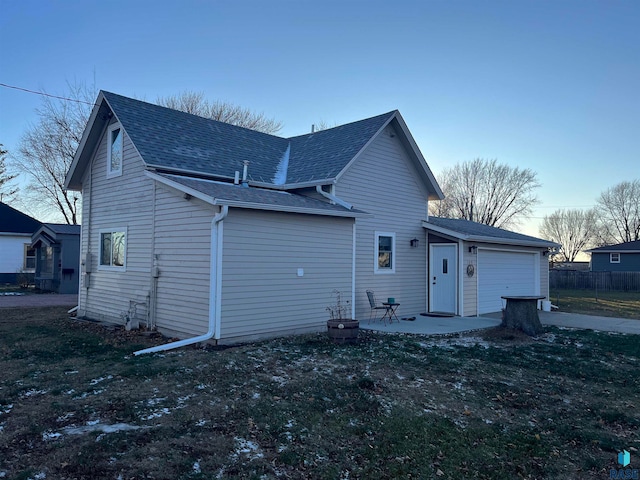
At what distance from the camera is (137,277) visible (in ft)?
36.2

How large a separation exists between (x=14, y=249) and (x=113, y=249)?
18.6 m

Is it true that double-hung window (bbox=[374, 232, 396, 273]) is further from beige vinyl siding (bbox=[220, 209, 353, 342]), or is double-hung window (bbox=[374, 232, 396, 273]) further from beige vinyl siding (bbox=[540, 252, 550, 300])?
beige vinyl siding (bbox=[540, 252, 550, 300])

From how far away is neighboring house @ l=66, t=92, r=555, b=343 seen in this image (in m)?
9.20

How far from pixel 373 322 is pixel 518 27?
9.37 metres

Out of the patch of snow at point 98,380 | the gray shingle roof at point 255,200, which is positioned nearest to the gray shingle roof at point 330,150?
the gray shingle roof at point 255,200

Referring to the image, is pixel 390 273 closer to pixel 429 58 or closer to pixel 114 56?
pixel 429 58

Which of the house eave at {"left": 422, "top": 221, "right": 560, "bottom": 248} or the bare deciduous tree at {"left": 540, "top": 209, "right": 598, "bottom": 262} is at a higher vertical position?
the bare deciduous tree at {"left": 540, "top": 209, "right": 598, "bottom": 262}

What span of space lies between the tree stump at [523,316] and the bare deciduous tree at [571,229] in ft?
171

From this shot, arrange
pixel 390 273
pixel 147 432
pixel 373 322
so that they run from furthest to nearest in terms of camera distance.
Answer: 1. pixel 390 273
2. pixel 373 322
3. pixel 147 432

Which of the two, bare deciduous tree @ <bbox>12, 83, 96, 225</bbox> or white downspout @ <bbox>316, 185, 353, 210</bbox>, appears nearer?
white downspout @ <bbox>316, 185, 353, 210</bbox>

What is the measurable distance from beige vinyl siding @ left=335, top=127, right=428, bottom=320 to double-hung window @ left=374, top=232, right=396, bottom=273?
153 mm

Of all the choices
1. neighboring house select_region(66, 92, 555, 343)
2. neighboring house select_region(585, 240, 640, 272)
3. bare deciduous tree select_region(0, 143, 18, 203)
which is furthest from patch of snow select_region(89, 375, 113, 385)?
neighboring house select_region(585, 240, 640, 272)

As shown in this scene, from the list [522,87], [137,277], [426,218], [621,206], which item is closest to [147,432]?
[137,277]

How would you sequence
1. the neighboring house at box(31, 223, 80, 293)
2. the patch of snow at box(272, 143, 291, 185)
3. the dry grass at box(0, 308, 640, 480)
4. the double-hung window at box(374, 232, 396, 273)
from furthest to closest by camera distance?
the neighboring house at box(31, 223, 80, 293)
the patch of snow at box(272, 143, 291, 185)
the double-hung window at box(374, 232, 396, 273)
the dry grass at box(0, 308, 640, 480)
